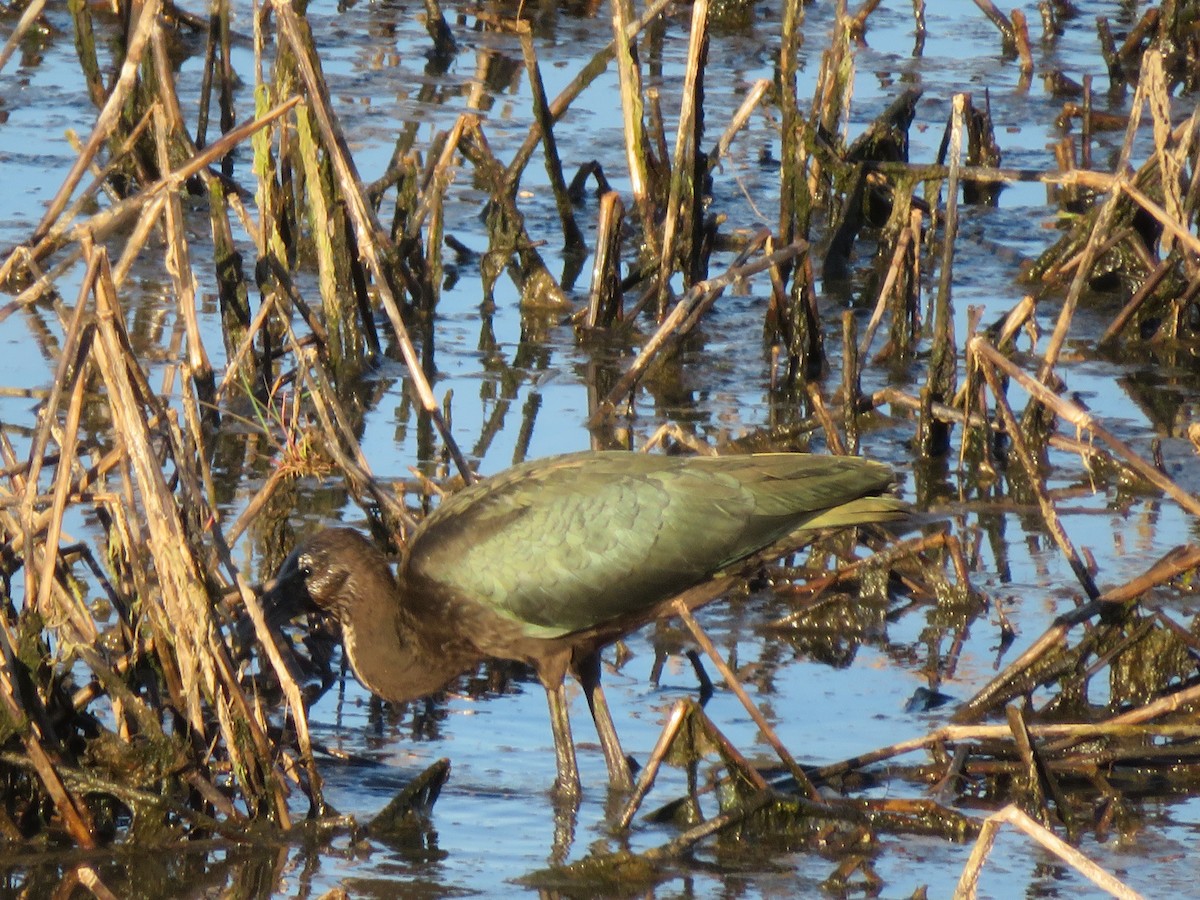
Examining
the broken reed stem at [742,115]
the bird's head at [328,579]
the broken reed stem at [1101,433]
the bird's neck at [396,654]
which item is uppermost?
the broken reed stem at [742,115]

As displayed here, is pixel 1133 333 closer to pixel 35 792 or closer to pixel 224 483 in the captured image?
pixel 224 483

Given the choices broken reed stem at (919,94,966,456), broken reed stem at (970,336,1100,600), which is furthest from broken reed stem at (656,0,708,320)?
broken reed stem at (970,336,1100,600)

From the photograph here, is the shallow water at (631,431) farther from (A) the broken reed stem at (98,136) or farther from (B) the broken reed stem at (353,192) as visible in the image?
(A) the broken reed stem at (98,136)

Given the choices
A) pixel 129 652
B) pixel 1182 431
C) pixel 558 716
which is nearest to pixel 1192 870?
pixel 558 716

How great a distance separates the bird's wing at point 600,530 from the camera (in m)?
5.18

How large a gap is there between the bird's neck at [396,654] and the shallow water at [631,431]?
15 centimetres

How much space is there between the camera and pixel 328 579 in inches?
209

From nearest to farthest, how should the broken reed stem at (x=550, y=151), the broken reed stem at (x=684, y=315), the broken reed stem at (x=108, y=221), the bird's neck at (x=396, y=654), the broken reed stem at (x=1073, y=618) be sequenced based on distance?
the broken reed stem at (x=108, y=221), the broken reed stem at (x=1073, y=618), the bird's neck at (x=396, y=654), the broken reed stem at (x=684, y=315), the broken reed stem at (x=550, y=151)

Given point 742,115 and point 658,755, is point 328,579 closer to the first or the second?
point 658,755

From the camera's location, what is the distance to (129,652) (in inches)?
180

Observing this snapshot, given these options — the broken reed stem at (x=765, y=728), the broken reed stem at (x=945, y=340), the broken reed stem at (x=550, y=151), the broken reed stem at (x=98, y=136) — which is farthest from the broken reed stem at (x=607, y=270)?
the broken reed stem at (x=765, y=728)

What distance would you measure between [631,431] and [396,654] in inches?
85.4

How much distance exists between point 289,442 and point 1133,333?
→ 12.5ft

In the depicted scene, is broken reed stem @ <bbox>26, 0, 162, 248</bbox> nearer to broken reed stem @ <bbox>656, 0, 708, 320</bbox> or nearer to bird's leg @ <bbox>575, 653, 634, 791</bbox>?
bird's leg @ <bbox>575, 653, 634, 791</bbox>
